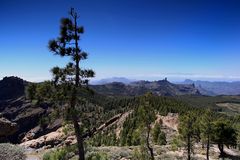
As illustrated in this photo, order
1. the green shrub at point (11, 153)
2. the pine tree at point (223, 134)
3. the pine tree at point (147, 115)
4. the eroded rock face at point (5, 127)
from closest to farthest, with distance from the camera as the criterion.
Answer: the green shrub at point (11, 153)
the pine tree at point (147, 115)
the eroded rock face at point (5, 127)
the pine tree at point (223, 134)

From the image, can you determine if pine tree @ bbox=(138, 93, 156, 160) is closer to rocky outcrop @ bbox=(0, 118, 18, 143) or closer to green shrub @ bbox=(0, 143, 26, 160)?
green shrub @ bbox=(0, 143, 26, 160)

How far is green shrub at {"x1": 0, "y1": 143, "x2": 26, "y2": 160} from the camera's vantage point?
22903mm

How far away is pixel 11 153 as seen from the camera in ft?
76.9

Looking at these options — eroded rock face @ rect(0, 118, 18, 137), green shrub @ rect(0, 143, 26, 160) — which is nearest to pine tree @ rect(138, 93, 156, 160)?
green shrub @ rect(0, 143, 26, 160)

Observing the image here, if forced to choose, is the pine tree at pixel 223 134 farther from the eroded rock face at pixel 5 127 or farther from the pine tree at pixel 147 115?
the eroded rock face at pixel 5 127

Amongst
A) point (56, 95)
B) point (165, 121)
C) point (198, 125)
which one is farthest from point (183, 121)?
point (165, 121)

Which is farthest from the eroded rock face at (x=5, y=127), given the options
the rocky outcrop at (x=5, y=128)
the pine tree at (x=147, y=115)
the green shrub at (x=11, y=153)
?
the pine tree at (x=147, y=115)

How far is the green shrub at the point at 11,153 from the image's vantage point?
22.9 metres

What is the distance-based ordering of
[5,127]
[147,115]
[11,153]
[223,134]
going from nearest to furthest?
[11,153] → [147,115] → [5,127] → [223,134]

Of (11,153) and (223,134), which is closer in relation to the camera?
(11,153)

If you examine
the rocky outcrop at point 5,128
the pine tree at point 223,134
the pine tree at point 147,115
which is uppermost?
the pine tree at point 147,115

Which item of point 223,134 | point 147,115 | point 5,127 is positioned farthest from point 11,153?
point 223,134

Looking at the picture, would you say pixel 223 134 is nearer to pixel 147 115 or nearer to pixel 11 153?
pixel 147 115

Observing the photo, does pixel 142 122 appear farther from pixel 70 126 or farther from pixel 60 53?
pixel 60 53
